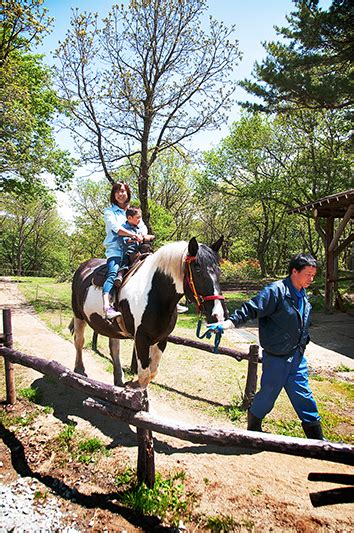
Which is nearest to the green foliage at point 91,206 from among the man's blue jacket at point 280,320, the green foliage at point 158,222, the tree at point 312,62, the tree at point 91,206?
the tree at point 91,206

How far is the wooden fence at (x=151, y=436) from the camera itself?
225 centimetres

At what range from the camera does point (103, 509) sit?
2.71 metres

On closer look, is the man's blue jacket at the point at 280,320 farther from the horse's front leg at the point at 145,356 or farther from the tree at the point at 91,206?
the tree at the point at 91,206

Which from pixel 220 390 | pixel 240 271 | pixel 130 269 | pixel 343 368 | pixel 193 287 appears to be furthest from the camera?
pixel 240 271

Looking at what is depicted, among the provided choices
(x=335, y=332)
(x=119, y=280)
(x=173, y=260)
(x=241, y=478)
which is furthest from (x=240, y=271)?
(x=241, y=478)

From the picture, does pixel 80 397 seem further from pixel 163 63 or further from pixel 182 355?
pixel 163 63

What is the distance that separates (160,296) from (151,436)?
1438mm

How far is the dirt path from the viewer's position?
101 inches

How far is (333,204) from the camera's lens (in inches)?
418

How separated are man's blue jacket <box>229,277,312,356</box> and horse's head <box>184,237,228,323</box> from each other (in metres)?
0.33

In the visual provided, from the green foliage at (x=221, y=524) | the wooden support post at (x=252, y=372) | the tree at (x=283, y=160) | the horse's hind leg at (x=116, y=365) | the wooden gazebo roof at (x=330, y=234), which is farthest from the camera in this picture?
the tree at (x=283, y=160)

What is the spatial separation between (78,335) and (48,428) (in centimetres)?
181

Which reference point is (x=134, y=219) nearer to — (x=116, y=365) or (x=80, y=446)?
(x=116, y=365)

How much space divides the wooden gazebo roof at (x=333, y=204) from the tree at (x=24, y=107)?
10.9 m
